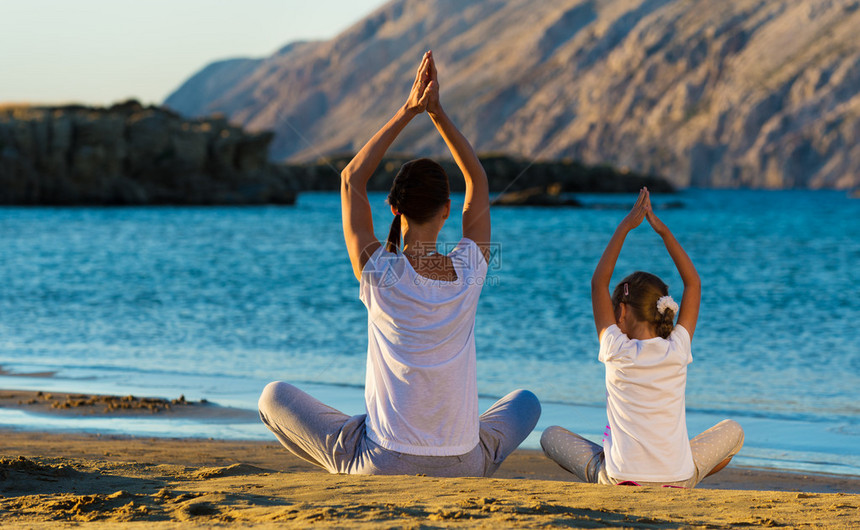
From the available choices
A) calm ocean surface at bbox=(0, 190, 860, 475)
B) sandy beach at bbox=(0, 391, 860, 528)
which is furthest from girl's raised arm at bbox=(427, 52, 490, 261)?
calm ocean surface at bbox=(0, 190, 860, 475)

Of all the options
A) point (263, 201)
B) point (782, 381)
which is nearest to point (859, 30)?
point (263, 201)

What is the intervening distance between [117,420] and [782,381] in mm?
6704

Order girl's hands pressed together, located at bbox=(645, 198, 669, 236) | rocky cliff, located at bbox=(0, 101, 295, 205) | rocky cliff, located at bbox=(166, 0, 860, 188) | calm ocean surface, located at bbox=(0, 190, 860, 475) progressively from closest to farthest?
girl's hands pressed together, located at bbox=(645, 198, 669, 236), calm ocean surface, located at bbox=(0, 190, 860, 475), rocky cliff, located at bbox=(0, 101, 295, 205), rocky cliff, located at bbox=(166, 0, 860, 188)

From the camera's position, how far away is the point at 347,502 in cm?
386

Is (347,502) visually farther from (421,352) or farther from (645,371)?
(645,371)

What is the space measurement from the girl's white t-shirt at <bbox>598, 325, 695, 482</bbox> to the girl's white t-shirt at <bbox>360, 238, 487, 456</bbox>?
2.23 ft

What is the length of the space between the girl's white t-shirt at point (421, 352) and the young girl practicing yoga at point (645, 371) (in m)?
0.64

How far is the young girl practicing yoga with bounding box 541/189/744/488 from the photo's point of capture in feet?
13.8

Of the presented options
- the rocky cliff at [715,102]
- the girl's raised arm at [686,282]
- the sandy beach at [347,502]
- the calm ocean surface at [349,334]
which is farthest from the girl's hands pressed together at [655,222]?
the rocky cliff at [715,102]

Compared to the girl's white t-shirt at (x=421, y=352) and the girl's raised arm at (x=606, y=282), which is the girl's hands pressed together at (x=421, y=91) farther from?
the girl's raised arm at (x=606, y=282)

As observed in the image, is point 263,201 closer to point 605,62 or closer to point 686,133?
point 686,133

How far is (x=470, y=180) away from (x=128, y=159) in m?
77.3

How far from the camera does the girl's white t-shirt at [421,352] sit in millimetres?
3863

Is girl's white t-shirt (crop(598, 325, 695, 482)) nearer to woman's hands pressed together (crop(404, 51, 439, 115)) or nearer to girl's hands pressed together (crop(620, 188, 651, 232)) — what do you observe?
girl's hands pressed together (crop(620, 188, 651, 232))
